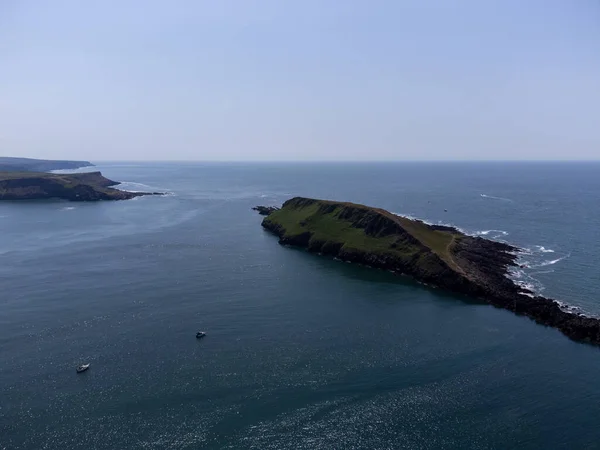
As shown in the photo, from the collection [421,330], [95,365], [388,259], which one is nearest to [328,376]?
[421,330]

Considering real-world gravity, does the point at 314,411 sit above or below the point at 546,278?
below

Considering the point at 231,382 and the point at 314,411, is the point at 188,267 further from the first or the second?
the point at 314,411

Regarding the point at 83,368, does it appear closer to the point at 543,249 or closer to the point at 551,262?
the point at 551,262

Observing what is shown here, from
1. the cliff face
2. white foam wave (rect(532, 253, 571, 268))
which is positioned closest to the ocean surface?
white foam wave (rect(532, 253, 571, 268))

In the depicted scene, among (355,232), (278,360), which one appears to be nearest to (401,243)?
(355,232)

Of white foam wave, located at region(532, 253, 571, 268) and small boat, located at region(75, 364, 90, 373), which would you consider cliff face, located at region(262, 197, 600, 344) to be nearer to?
white foam wave, located at region(532, 253, 571, 268)

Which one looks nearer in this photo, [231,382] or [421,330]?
[231,382]

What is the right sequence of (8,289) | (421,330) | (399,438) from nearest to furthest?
(399,438) < (421,330) < (8,289)

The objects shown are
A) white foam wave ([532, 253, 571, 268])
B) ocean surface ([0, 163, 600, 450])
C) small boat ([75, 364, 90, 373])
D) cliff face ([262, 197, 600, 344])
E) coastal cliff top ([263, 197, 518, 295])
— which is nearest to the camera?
ocean surface ([0, 163, 600, 450])
